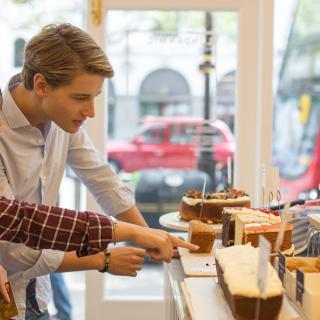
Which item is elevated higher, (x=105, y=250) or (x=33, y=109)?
(x=33, y=109)

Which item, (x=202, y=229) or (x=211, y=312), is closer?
(x=211, y=312)

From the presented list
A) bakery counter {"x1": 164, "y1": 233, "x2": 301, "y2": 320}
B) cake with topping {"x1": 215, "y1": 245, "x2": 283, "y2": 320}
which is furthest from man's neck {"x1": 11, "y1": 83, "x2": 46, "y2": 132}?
cake with topping {"x1": 215, "y1": 245, "x2": 283, "y2": 320}

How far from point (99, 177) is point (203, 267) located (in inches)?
22.7

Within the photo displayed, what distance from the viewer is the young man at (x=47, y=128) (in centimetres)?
174

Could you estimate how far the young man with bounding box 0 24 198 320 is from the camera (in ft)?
5.72

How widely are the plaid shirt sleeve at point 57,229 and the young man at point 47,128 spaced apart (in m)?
0.10

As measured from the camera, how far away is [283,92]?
3982mm

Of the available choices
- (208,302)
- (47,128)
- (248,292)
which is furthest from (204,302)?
(47,128)

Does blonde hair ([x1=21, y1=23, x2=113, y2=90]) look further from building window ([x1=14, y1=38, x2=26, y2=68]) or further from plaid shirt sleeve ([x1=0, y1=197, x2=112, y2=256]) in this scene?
building window ([x1=14, y1=38, x2=26, y2=68])

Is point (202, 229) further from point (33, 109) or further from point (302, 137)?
point (302, 137)

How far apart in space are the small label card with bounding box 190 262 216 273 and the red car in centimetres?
167

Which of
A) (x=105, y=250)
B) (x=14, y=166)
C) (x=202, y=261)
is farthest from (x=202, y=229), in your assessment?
(x=14, y=166)

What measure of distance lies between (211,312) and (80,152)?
37.9 inches

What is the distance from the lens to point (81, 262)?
175 centimetres
